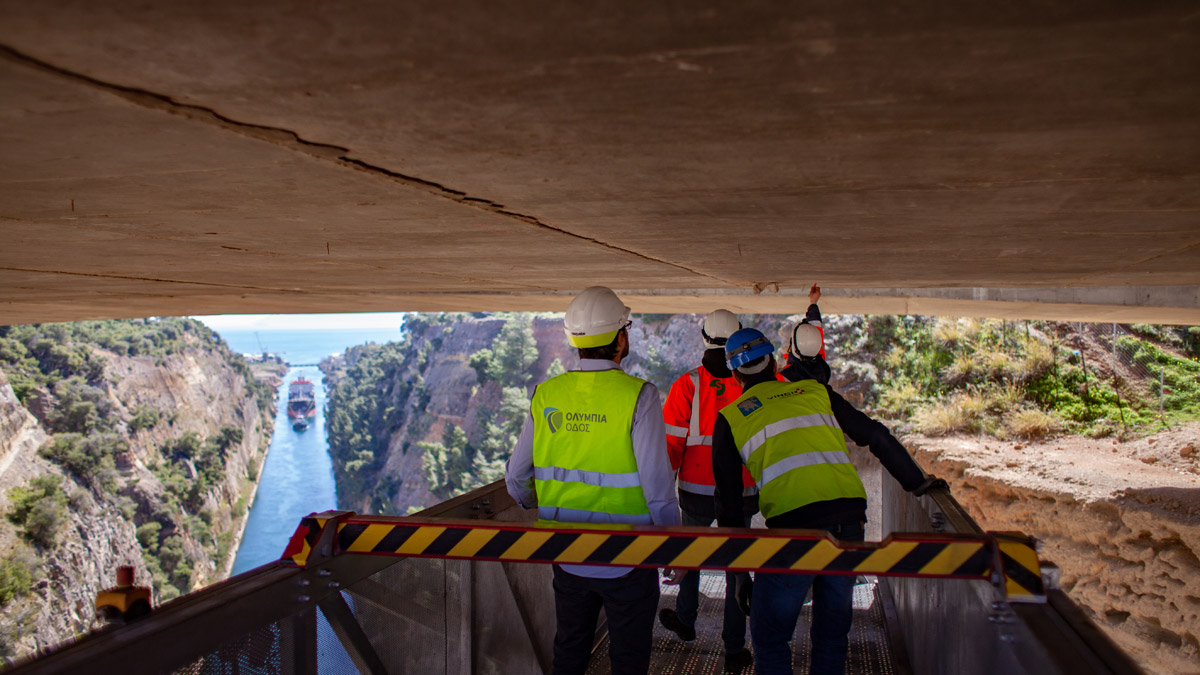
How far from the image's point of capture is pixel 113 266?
5.84m

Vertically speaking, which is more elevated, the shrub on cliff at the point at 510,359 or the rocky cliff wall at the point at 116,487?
the shrub on cliff at the point at 510,359

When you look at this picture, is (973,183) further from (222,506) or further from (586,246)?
(222,506)

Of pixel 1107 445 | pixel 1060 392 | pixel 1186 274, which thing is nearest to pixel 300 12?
pixel 1186 274

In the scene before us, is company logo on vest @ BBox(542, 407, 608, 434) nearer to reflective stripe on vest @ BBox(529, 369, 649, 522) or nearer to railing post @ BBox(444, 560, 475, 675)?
reflective stripe on vest @ BBox(529, 369, 649, 522)

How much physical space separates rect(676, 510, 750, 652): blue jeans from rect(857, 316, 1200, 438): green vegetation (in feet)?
40.5

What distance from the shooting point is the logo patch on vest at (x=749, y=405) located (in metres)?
3.56

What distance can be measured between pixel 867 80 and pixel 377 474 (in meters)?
89.8

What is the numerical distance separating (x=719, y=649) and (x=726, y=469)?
1798mm

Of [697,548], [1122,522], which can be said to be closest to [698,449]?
[697,548]

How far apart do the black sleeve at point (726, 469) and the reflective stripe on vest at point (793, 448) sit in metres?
0.09

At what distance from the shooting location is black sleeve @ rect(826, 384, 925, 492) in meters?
3.77

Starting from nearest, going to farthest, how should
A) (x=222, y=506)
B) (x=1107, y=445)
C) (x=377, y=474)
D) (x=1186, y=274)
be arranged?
1. (x=1186, y=274)
2. (x=1107, y=445)
3. (x=222, y=506)
4. (x=377, y=474)

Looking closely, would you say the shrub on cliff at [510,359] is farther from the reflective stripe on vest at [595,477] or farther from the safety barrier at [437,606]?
the reflective stripe on vest at [595,477]

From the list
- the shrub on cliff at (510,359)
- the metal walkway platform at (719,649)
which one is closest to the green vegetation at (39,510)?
the metal walkway platform at (719,649)
